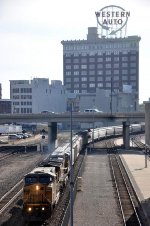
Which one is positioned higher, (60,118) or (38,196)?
(60,118)

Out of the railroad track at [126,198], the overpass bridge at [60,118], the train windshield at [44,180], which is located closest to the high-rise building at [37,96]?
the overpass bridge at [60,118]

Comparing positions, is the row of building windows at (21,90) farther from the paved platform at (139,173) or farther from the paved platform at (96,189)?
the paved platform at (96,189)

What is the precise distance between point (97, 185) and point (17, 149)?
166ft

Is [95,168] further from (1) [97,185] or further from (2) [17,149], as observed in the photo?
(2) [17,149]

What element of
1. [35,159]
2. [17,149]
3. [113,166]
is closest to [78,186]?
[113,166]

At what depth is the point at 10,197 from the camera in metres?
44.0

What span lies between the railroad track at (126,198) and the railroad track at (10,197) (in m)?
10.6

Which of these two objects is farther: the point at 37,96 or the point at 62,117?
the point at 37,96

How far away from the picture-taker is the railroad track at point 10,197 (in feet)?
131

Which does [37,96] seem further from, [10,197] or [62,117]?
[10,197]

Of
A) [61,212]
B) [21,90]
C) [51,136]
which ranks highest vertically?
[21,90]

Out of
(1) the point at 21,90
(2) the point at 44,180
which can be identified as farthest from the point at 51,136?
(1) the point at 21,90

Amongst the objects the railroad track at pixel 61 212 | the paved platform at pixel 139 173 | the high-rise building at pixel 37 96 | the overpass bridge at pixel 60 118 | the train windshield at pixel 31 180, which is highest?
the high-rise building at pixel 37 96

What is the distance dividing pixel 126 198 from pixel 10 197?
12.0m
